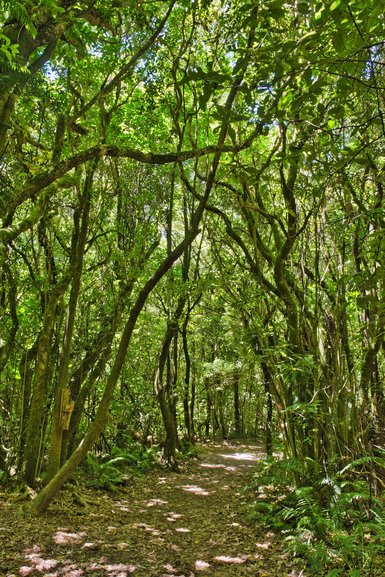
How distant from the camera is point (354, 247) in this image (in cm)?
616

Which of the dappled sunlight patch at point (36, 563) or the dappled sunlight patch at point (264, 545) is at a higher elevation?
the dappled sunlight patch at point (36, 563)

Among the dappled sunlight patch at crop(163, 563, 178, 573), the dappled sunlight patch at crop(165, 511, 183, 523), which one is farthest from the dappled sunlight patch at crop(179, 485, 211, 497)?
the dappled sunlight patch at crop(163, 563, 178, 573)

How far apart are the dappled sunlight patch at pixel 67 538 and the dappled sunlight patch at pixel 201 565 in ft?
4.68

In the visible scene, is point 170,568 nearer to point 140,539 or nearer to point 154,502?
point 140,539

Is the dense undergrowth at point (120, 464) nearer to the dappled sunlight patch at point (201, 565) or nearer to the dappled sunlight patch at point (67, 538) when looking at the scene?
the dappled sunlight patch at point (67, 538)

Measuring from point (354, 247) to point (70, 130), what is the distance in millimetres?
5094

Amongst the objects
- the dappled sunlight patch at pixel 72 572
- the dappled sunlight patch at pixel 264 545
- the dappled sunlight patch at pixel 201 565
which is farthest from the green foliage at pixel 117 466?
the dappled sunlight patch at pixel 72 572

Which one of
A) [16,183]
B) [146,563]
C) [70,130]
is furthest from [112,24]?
[146,563]

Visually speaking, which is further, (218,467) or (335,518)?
(218,467)

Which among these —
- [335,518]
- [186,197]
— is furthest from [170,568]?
[186,197]

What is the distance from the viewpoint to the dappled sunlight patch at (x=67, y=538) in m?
5.16

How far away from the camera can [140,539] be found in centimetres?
563

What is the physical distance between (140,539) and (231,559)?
1.26m

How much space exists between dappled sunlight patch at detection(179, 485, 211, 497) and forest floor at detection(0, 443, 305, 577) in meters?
0.23
